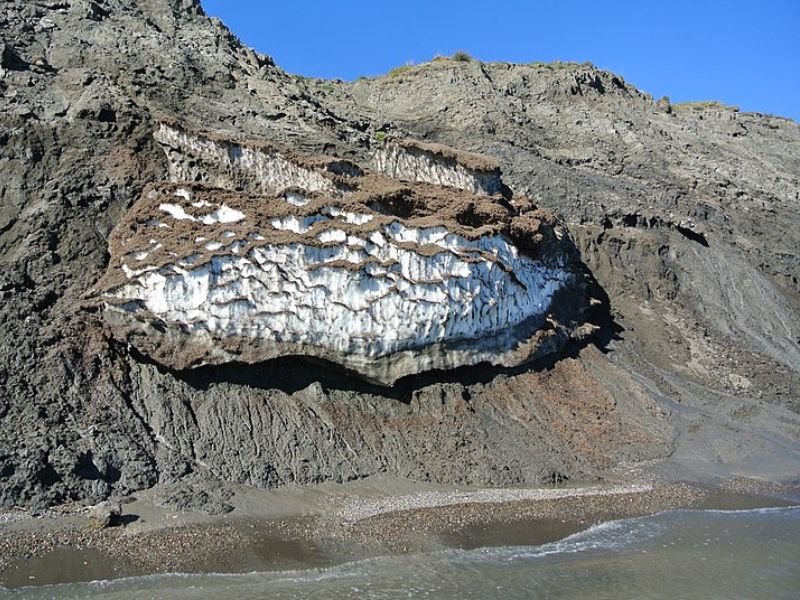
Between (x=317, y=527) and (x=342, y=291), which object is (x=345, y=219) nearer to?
(x=342, y=291)

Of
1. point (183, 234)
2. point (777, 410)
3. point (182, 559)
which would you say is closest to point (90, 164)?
point (183, 234)

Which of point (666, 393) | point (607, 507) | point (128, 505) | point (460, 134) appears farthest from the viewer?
point (460, 134)

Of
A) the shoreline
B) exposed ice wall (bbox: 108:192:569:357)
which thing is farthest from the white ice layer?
the shoreline

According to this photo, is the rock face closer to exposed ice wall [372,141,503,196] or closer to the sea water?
exposed ice wall [372,141,503,196]

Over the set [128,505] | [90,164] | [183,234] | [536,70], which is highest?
[536,70]

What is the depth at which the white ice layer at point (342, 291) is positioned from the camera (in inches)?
640

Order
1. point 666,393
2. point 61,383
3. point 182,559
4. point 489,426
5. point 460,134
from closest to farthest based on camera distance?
point 182,559, point 61,383, point 489,426, point 666,393, point 460,134

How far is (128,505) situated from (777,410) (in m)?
18.5

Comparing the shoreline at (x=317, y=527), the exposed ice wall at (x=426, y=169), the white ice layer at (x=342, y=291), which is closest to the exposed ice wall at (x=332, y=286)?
the white ice layer at (x=342, y=291)

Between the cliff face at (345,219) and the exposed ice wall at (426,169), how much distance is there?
0.18 ft

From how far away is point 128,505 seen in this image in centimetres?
1372

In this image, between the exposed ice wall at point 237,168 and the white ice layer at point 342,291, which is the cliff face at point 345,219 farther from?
the white ice layer at point 342,291

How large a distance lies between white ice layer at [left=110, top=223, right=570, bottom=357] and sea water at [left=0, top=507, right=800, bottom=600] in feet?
18.9

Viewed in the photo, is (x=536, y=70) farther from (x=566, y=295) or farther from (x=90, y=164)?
(x=90, y=164)
